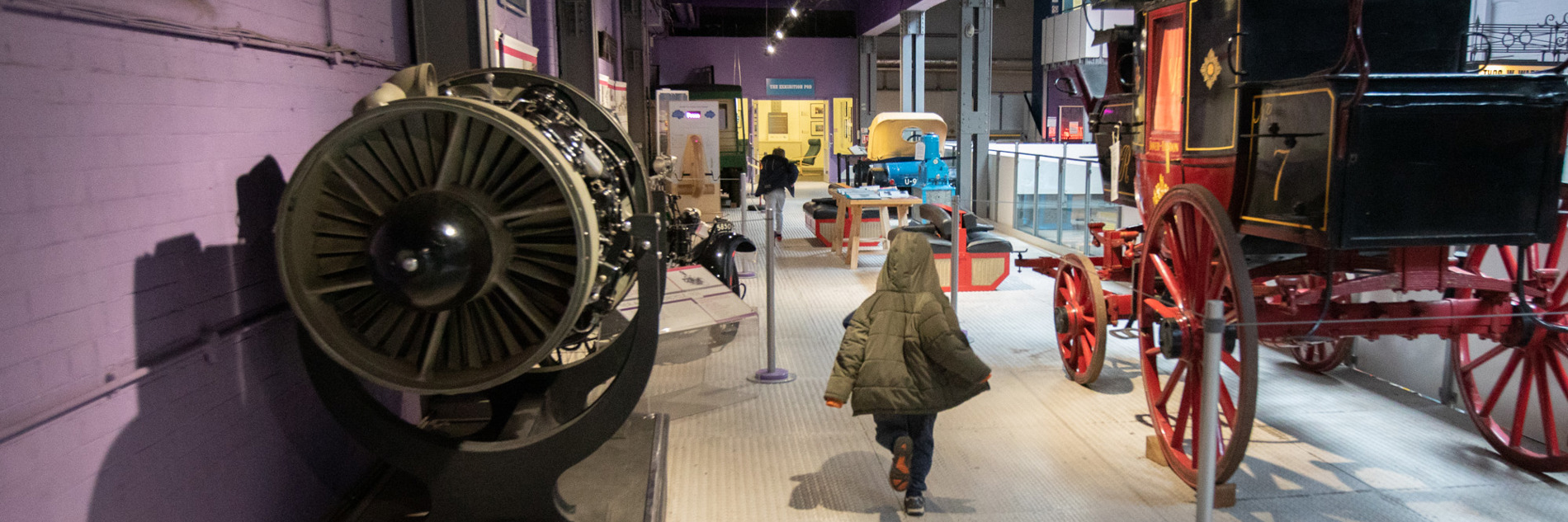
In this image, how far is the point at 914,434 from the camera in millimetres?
3393

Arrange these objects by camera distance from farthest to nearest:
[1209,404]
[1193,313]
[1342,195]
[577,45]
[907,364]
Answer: [577,45]
[1193,313]
[907,364]
[1342,195]
[1209,404]

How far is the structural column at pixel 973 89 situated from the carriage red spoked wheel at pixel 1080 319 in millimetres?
6469

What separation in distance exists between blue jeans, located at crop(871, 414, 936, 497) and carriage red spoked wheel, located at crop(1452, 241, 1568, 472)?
6.77 ft

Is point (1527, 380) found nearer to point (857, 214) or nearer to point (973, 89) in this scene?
point (857, 214)

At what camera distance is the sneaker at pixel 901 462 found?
330 centimetres

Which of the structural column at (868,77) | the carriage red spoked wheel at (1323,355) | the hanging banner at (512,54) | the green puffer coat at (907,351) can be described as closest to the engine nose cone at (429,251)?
the green puffer coat at (907,351)

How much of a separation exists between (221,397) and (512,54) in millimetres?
3516

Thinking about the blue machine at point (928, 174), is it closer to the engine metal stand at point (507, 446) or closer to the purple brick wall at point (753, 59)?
the engine metal stand at point (507, 446)

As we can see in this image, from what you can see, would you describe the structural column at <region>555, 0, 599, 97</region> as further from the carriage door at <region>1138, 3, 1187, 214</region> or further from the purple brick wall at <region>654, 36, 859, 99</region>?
the purple brick wall at <region>654, 36, 859, 99</region>

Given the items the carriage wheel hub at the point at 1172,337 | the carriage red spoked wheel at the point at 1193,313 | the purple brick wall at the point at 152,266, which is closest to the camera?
the purple brick wall at the point at 152,266

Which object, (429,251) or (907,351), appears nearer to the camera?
(429,251)

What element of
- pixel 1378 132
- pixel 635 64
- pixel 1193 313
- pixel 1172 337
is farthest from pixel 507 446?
pixel 635 64

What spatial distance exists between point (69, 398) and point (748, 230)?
32.6ft

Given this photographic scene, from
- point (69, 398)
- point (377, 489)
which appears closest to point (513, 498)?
point (377, 489)
